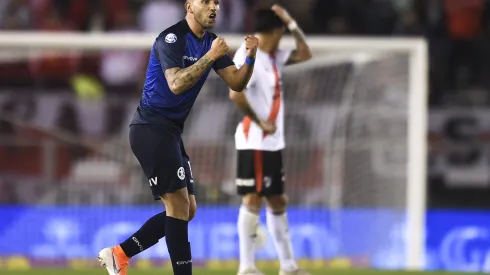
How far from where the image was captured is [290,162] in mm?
12930

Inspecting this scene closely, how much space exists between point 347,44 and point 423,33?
13.8 feet

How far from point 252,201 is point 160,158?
239 centimetres

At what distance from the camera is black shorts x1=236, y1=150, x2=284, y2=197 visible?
9.63 m

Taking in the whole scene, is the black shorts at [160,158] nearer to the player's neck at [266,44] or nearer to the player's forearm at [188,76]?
the player's forearm at [188,76]

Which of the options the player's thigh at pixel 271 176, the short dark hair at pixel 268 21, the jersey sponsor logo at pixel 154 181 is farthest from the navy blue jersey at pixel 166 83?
the player's thigh at pixel 271 176

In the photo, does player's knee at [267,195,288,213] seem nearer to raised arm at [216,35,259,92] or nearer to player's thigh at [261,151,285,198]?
player's thigh at [261,151,285,198]

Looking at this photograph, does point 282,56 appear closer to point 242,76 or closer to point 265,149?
point 265,149

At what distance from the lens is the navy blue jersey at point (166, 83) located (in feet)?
23.9

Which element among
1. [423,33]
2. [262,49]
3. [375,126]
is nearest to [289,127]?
[375,126]

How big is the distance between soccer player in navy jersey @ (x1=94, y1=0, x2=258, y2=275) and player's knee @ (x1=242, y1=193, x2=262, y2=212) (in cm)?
208

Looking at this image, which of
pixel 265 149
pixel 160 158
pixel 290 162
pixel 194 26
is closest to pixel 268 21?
pixel 265 149

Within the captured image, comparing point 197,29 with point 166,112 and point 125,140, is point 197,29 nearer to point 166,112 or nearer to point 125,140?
point 166,112

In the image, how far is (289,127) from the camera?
12.9 meters

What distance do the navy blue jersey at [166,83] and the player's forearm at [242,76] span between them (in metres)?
0.13
